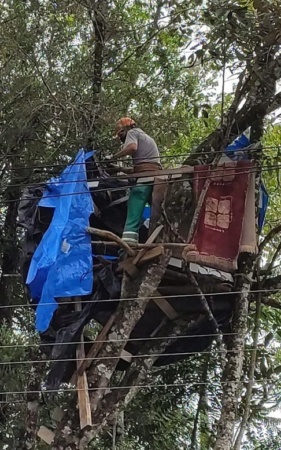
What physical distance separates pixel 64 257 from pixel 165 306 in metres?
0.80

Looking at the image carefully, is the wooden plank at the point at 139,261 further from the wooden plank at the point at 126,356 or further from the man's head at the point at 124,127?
the man's head at the point at 124,127

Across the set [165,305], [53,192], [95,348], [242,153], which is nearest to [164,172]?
[242,153]

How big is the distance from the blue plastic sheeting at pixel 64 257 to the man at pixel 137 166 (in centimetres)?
26

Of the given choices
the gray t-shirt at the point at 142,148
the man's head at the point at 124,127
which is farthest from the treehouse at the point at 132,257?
the man's head at the point at 124,127

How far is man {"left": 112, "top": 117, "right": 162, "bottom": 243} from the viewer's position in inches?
162

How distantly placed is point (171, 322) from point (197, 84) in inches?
109

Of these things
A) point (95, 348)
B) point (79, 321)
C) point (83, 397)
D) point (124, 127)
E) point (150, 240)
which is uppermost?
point (124, 127)

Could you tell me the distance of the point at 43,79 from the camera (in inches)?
208

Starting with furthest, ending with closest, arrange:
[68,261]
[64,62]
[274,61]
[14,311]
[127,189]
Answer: [14,311] < [64,62] < [127,189] < [274,61] < [68,261]

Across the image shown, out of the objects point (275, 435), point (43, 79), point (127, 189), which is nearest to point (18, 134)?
point (43, 79)

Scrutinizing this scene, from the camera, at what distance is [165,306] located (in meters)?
4.28

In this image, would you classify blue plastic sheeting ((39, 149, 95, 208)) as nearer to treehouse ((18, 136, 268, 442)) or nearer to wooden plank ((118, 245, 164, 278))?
treehouse ((18, 136, 268, 442))

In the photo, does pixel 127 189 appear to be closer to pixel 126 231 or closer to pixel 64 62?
pixel 126 231

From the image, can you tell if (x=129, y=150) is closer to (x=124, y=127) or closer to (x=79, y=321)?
(x=124, y=127)
